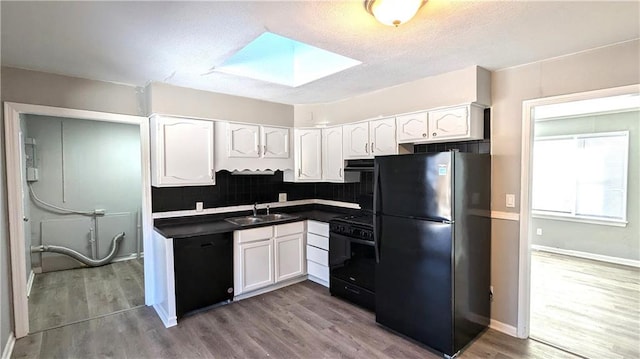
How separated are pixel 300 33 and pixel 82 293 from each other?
13.1ft

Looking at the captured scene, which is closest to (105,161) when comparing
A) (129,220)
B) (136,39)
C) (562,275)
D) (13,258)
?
(129,220)

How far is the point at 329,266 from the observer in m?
3.63

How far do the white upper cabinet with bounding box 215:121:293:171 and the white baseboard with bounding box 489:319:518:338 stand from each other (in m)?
2.86

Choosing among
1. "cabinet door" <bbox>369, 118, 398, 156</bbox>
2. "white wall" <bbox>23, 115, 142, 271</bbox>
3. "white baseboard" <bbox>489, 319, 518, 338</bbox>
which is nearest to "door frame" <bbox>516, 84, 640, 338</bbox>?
"white baseboard" <bbox>489, 319, 518, 338</bbox>

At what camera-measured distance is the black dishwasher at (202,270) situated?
3.02 metres

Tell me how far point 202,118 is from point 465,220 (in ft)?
9.38

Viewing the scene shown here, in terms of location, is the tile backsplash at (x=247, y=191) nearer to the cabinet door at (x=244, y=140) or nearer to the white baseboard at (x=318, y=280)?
the cabinet door at (x=244, y=140)

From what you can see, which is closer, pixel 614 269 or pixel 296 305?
pixel 296 305

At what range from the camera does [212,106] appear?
3.50m

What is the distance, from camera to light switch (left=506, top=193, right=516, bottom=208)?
8.95 feet

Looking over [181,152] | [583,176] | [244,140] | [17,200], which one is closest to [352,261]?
[244,140]

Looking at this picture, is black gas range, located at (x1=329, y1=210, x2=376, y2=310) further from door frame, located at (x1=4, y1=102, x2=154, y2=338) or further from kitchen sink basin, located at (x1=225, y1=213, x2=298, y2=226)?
door frame, located at (x1=4, y1=102, x2=154, y2=338)

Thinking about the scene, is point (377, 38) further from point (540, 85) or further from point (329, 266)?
point (329, 266)

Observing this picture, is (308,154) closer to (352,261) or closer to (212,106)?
(212,106)
